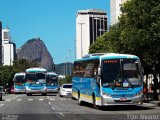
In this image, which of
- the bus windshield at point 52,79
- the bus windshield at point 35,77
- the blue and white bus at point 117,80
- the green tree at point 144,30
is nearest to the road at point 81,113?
the blue and white bus at point 117,80

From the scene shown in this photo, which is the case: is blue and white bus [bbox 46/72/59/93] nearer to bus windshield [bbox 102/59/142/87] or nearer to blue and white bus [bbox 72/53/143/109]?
blue and white bus [bbox 72/53/143/109]

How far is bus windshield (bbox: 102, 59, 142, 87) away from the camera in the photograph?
93.3 ft

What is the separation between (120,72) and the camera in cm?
2853

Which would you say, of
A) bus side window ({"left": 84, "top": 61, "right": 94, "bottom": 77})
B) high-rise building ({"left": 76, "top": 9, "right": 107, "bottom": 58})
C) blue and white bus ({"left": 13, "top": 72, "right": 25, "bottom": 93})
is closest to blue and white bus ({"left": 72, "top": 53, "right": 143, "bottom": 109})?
bus side window ({"left": 84, "top": 61, "right": 94, "bottom": 77})

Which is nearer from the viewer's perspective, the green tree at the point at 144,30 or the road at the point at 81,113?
the road at the point at 81,113

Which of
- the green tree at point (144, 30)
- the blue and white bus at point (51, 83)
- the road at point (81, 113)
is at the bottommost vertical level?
the road at point (81, 113)

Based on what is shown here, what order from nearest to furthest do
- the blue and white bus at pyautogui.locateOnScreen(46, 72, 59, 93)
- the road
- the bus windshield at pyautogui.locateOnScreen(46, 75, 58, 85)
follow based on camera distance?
the road < the blue and white bus at pyautogui.locateOnScreen(46, 72, 59, 93) < the bus windshield at pyautogui.locateOnScreen(46, 75, 58, 85)

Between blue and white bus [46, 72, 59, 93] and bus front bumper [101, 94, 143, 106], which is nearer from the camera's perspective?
bus front bumper [101, 94, 143, 106]

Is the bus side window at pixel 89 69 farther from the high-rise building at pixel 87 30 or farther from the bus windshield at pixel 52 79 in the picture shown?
the high-rise building at pixel 87 30

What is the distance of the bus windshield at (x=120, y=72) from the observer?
2844cm

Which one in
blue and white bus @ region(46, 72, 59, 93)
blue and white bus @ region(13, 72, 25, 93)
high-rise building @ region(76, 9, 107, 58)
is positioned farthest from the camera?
high-rise building @ region(76, 9, 107, 58)

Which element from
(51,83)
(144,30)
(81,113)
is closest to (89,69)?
(144,30)

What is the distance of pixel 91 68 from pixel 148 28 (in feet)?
16.2

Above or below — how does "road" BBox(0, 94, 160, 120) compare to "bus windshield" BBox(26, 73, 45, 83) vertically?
below
